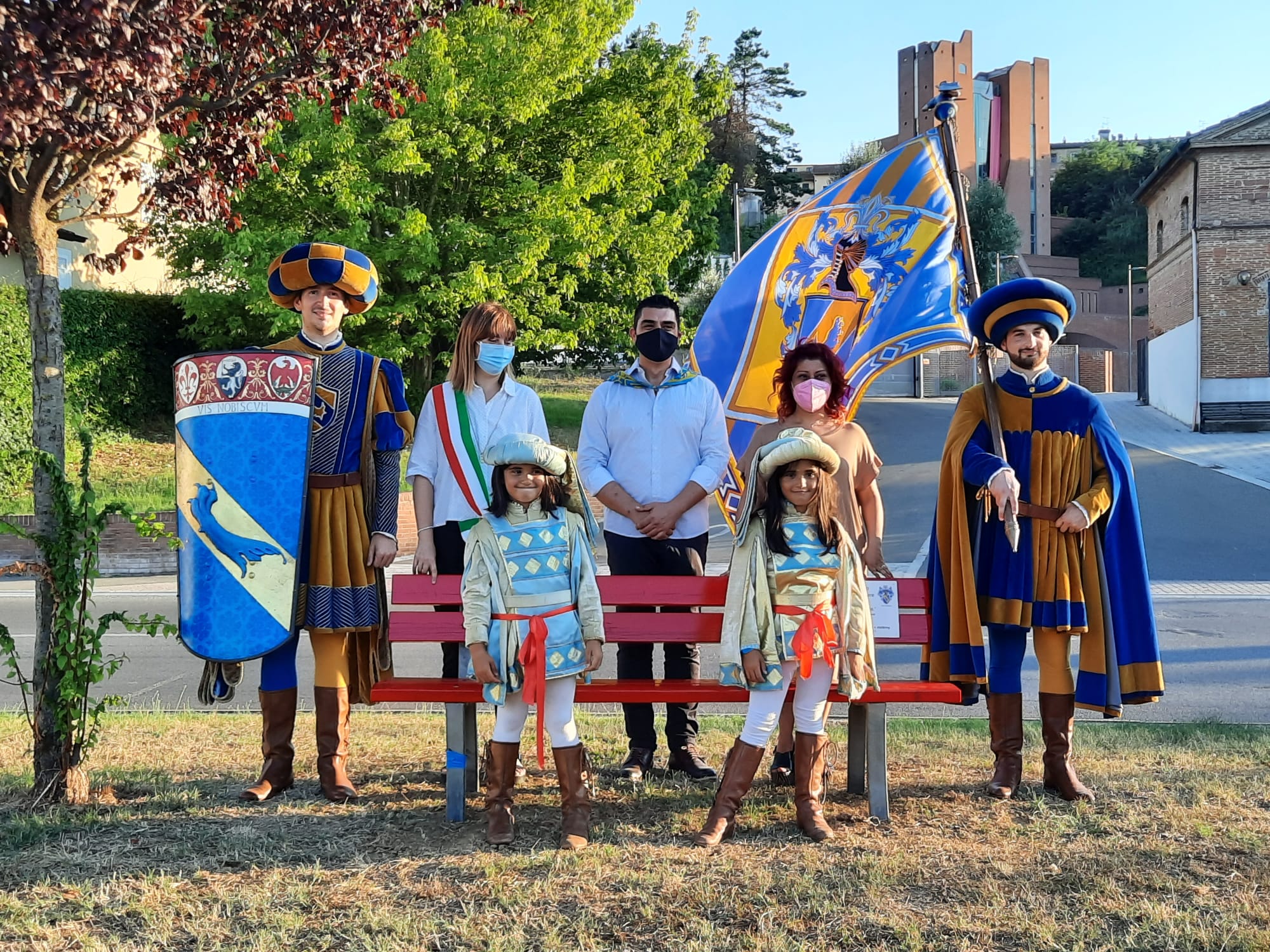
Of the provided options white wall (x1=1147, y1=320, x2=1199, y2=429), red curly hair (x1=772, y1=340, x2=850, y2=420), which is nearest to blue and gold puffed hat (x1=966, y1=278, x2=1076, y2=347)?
red curly hair (x1=772, y1=340, x2=850, y2=420)

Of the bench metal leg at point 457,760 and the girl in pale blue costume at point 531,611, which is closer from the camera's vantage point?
the girl in pale blue costume at point 531,611

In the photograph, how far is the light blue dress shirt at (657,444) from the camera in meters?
4.95

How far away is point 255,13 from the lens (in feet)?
15.4

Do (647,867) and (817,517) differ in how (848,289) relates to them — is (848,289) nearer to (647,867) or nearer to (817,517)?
(817,517)

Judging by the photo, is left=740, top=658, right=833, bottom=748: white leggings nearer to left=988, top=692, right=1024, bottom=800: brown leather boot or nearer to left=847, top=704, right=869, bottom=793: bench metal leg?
left=847, top=704, right=869, bottom=793: bench metal leg

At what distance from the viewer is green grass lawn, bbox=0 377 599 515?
16.7 metres

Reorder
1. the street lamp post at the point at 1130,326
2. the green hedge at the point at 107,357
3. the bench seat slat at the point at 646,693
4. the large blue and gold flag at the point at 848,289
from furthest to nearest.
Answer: the street lamp post at the point at 1130,326, the green hedge at the point at 107,357, the large blue and gold flag at the point at 848,289, the bench seat slat at the point at 646,693

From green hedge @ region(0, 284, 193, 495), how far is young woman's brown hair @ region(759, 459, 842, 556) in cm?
1671

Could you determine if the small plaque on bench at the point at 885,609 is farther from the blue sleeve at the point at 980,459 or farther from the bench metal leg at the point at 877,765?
the blue sleeve at the point at 980,459

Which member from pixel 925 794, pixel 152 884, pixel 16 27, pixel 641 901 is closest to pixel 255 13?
pixel 16 27

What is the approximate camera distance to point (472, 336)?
4906 millimetres

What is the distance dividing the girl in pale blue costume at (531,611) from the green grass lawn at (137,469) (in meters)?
9.62

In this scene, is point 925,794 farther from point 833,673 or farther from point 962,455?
point 962,455

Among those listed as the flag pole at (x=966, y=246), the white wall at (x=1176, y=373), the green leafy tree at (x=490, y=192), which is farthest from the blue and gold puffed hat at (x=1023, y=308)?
the white wall at (x=1176, y=373)
